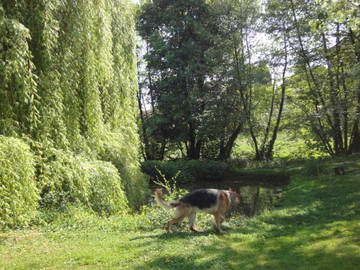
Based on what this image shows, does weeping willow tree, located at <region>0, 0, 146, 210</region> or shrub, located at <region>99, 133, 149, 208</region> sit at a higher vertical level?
weeping willow tree, located at <region>0, 0, 146, 210</region>

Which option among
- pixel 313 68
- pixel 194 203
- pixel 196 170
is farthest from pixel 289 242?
pixel 313 68

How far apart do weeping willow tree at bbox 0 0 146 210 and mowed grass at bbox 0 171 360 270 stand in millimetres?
2807

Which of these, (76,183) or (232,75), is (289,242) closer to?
(76,183)

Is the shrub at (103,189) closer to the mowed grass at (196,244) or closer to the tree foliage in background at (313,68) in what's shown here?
the mowed grass at (196,244)

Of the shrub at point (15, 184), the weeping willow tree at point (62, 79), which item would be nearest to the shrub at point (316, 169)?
the weeping willow tree at point (62, 79)

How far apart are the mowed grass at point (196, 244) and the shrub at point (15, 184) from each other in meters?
0.47

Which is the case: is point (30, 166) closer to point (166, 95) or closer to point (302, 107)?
point (166, 95)

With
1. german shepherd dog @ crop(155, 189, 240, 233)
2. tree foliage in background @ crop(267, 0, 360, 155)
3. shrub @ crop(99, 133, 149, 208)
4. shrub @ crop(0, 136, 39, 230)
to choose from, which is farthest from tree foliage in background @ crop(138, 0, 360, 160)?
shrub @ crop(0, 136, 39, 230)

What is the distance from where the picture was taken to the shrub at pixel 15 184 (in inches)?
252

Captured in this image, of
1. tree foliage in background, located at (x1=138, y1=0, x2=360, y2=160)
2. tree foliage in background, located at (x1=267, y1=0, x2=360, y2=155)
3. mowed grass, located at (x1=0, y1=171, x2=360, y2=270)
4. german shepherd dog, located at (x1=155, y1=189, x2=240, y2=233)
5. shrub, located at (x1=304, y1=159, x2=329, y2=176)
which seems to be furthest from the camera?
tree foliage in background, located at (x1=138, y1=0, x2=360, y2=160)

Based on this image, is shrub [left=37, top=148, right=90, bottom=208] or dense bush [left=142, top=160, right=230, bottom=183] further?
dense bush [left=142, top=160, right=230, bottom=183]

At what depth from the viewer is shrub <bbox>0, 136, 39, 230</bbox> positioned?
6.39 metres

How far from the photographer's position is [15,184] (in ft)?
21.4

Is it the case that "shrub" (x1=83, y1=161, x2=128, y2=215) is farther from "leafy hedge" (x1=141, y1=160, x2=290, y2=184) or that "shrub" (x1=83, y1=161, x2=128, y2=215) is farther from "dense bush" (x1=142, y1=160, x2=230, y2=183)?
"dense bush" (x1=142, y1=160, x2=230, y2=183)
